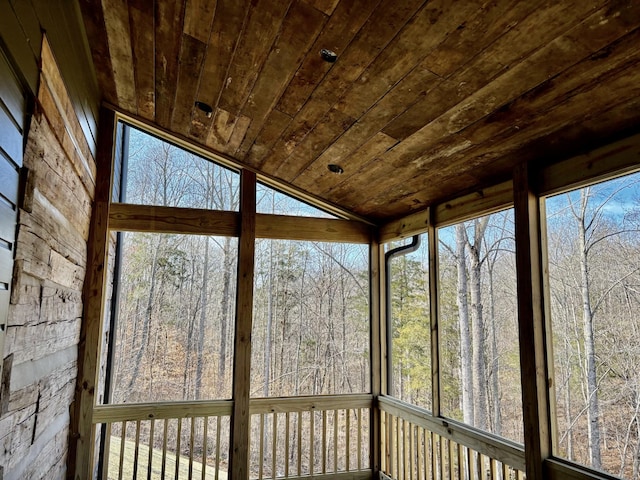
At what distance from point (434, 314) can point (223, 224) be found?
2.19m

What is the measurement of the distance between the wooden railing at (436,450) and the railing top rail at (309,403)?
0.74 ft

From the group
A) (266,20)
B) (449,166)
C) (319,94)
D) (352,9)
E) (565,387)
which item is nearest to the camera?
(352,9)

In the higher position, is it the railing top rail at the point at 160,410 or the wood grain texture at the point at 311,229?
the wood grain texture at the point at 311,229

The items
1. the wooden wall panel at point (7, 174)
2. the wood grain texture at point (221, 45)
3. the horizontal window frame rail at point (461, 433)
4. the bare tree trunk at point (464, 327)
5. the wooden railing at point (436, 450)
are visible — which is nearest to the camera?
the wooden wall panel at point (7, 174)

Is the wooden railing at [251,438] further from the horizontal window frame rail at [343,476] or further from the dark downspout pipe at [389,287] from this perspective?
the dark downspout pipe at [389,287]

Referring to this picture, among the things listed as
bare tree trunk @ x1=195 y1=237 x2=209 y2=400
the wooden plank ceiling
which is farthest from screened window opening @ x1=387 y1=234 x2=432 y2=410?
bare tree trunk @ x1=195 y1=237 x2=209 y2=400

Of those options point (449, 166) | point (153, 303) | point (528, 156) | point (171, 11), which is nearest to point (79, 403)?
point (153, 303)

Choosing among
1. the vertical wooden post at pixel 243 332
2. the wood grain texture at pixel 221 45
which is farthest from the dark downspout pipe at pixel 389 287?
the wood grain texture at pixel 221 45

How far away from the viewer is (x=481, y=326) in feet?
11.9

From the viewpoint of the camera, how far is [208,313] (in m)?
4.07

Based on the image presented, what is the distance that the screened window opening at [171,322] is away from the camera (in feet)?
12.7

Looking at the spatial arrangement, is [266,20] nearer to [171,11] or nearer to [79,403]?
[171,11]

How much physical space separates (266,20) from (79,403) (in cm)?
330

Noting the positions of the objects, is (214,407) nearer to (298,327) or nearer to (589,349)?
(298,327)
